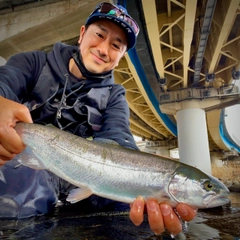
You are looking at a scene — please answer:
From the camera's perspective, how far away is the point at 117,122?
9.72 ft

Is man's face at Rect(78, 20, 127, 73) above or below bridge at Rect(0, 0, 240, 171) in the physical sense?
below

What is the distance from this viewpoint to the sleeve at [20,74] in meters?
2.46

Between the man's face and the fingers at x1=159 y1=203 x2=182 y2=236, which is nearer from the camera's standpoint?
the fingers at x1=159 y1=203 x2=182 y2=236

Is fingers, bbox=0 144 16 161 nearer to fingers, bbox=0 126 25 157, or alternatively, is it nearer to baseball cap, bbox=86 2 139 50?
fingers, bbox=0 126 25 157

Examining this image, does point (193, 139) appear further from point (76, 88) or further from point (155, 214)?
A: point (155, 214)

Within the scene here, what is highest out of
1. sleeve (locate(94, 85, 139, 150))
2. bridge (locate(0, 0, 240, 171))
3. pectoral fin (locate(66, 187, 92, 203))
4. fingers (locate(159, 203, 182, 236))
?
bridge (locate(0, 0, 240, 171))

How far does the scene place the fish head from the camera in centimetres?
167

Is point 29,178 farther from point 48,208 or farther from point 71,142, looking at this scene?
point 71,142

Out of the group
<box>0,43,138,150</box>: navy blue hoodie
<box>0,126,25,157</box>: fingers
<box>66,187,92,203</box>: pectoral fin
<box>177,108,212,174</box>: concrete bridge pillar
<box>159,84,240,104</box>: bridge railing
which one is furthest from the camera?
<box>159,84,240,104</box>: bridge railing

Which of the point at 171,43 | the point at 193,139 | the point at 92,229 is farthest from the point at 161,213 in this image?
the point at 193,139

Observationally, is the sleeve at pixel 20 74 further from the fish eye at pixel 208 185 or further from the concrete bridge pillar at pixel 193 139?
the concrete bridge pillar at pixel 193 139

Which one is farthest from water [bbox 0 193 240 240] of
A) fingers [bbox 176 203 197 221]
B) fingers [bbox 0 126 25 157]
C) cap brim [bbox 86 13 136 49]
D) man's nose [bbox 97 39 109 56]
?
cap brim [bbox 86 13 136 49]

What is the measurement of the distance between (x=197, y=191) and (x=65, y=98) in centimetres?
205

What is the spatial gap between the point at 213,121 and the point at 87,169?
20.1 meters
